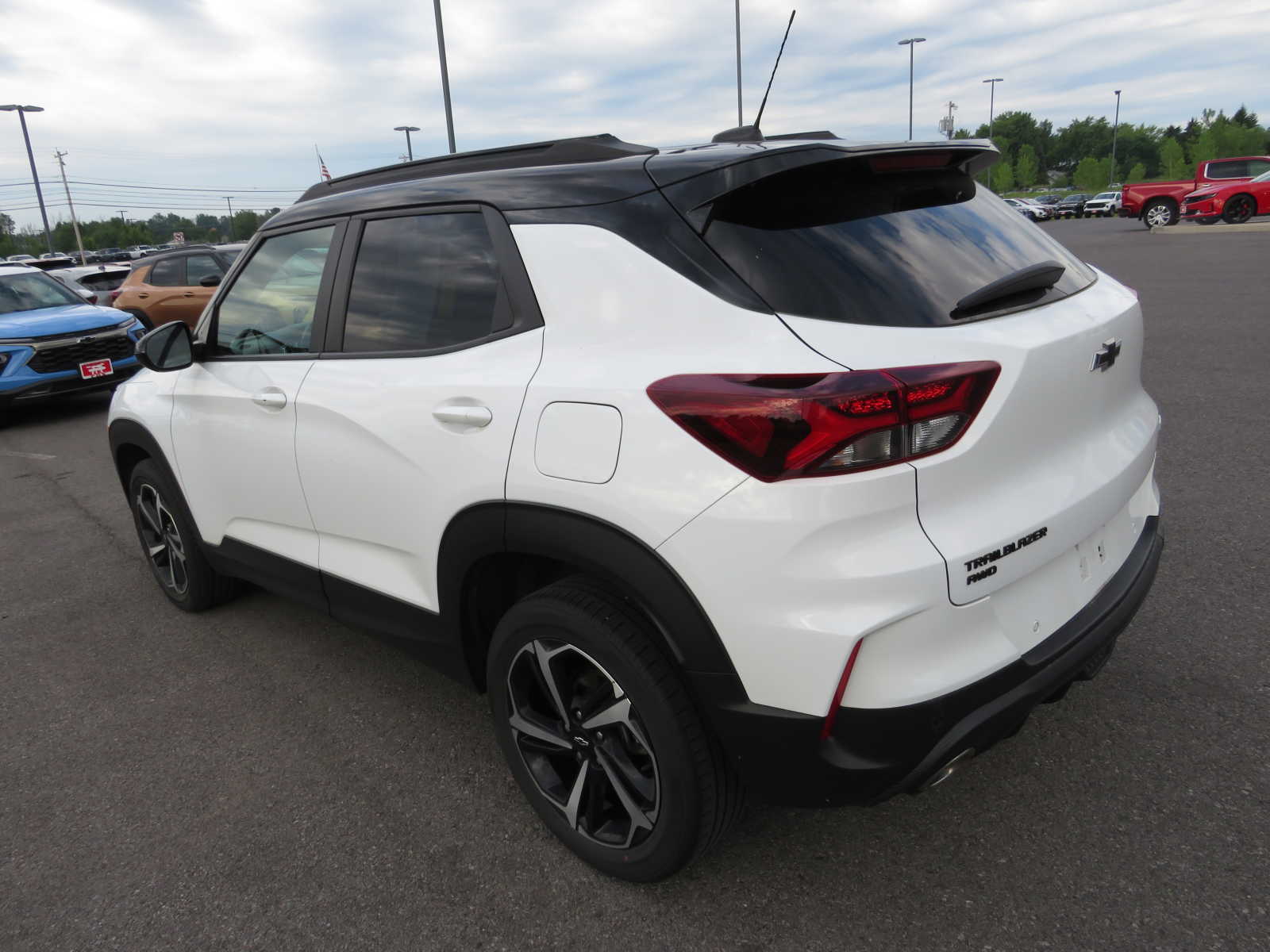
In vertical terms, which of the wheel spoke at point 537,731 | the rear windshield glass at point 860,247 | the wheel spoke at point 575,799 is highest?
the rear windshield glass at point 860,247

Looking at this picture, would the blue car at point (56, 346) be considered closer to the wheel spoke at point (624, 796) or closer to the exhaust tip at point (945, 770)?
the wheel spoke at point (624, 796)

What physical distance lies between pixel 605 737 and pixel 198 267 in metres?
13.4

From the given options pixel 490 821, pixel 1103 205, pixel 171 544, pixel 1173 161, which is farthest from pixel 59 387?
pixel 1173 161

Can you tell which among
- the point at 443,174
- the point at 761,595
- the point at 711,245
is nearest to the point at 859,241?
the point at 711,245

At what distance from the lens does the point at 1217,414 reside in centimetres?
619

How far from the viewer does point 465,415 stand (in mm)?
2314

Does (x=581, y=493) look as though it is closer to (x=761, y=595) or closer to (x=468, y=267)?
(x=761, y=595)

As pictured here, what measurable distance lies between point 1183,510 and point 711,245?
3.56m

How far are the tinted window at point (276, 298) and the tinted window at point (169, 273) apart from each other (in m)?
11.4

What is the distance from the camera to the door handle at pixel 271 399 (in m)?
3.01

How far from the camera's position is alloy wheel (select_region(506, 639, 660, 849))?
220 centimetres

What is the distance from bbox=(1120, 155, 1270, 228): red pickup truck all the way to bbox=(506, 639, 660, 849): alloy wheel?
101 feet

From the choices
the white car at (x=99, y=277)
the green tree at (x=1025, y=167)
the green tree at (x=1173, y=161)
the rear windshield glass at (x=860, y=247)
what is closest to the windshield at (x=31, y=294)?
the white car at (x=99, y=277)

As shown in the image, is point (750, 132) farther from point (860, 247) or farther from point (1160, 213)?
point (1160, 213)
